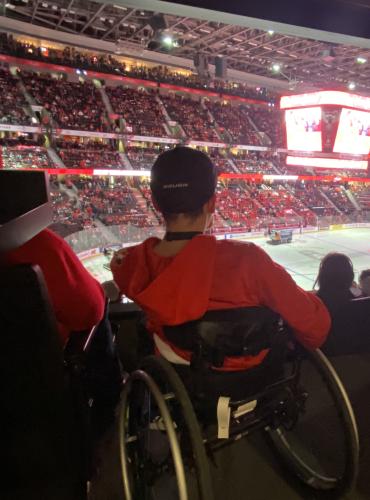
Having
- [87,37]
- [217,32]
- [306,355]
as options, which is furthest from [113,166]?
[306,355]

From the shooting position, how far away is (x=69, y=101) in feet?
48.5

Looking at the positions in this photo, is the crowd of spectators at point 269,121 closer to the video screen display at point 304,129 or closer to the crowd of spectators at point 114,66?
the crowd of spectators at point 114,66

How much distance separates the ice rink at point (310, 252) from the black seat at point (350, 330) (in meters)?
4.14

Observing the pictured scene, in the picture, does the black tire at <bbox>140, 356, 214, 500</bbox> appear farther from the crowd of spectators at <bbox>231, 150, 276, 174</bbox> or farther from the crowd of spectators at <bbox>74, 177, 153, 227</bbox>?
the crowd of spectators at <bbox>231, 150, 276, 174</bbox>

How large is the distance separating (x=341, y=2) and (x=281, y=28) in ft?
1.01

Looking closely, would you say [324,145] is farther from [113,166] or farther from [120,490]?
[113,166]

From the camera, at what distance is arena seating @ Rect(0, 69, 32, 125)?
1184 centimetres

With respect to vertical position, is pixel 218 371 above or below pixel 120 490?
above

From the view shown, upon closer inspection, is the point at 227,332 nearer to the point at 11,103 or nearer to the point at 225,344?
the point at 225,344

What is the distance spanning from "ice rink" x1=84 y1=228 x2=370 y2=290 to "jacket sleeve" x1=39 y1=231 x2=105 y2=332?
566cm

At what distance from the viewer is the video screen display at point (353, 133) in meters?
6.90

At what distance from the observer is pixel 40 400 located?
3.09 ft

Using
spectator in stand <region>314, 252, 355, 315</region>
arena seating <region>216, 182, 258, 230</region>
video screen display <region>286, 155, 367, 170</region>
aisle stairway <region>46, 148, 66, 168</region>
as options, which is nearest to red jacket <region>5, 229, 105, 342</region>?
spectator in stand <region>314, 252, 355, 315</region>

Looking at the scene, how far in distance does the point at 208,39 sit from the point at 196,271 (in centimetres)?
1099
